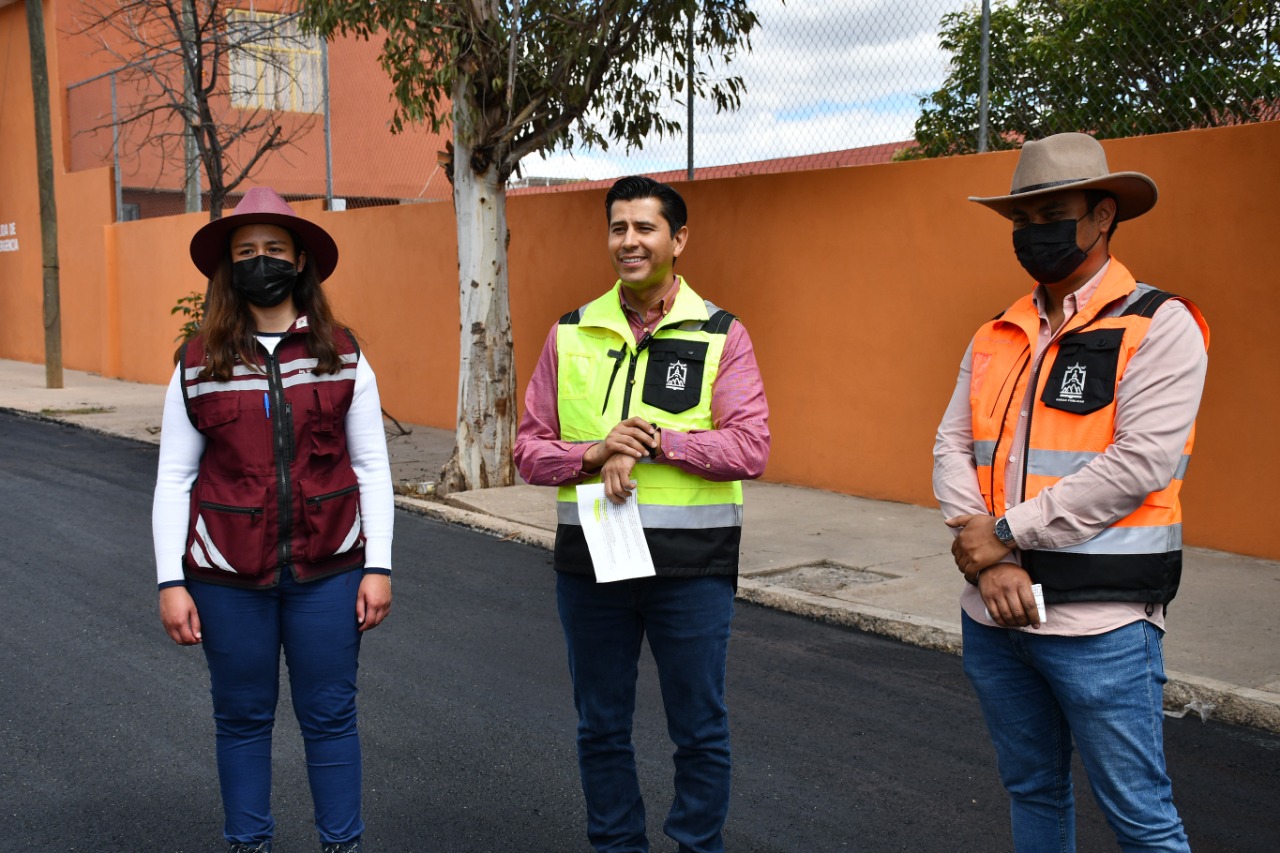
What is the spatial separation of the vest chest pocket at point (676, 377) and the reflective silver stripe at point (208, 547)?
3.75 ft

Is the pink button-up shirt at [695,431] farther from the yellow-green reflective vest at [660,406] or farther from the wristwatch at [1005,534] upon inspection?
the wristwatch at [1005,534]

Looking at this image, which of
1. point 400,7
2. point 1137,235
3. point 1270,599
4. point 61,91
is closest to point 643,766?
point 1270,599

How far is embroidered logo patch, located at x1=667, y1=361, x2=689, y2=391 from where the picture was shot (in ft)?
10.8

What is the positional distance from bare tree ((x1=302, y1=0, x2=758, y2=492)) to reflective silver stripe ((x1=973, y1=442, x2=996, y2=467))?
7.06 meters

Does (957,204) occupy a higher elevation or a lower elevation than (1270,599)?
higher

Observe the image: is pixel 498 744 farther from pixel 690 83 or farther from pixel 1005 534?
pixel 690 83

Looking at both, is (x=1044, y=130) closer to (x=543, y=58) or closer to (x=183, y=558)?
(x=543, y=58)

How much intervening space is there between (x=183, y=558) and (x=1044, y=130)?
7138 mm

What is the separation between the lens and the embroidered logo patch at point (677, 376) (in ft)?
10.8

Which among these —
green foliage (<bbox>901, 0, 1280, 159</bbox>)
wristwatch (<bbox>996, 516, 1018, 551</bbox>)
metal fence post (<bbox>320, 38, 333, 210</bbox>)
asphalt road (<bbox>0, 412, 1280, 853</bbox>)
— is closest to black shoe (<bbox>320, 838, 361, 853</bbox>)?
asphalt road (<bbox>0, 412, 1280, 853</bbox>)

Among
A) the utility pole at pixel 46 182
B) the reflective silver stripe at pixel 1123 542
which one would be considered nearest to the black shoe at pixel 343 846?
the reflective silver stripe at pixel 1123 542

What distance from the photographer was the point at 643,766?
14.9 ft

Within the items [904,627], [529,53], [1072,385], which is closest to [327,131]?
[529,53]

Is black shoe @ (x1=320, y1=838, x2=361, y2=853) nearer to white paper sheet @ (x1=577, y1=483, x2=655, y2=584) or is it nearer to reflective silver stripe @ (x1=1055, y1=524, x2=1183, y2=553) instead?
white paper sheet @ (x1=577, y1=483, x2=655, y2=584)
